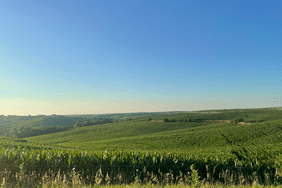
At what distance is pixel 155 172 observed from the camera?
40.7ft

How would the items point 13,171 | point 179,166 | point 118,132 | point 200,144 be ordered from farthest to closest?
1. point 118,132
2. point 200,144
3. point 179,166
4. point 13,171

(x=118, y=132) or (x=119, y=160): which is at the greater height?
(x=119, y=160)

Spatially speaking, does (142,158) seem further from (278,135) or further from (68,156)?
(278,135)

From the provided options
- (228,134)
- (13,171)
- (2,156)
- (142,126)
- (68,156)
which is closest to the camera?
(13,171)

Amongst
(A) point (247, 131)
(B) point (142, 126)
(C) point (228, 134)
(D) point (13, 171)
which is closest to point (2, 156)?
(D) point (13, 171)

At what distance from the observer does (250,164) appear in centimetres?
1427

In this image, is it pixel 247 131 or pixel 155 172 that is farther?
pixel 247 131

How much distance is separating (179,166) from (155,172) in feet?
6.84

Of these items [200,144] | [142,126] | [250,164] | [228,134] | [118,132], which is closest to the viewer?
[250,164]

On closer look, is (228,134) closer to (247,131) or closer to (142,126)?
(247,131)

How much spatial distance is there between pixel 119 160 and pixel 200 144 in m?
56.5

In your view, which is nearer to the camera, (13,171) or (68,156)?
(13,171)

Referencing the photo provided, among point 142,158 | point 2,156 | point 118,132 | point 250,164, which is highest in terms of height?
point 2,156

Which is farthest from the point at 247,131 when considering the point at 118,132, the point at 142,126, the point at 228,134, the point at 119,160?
the point at 119,160
